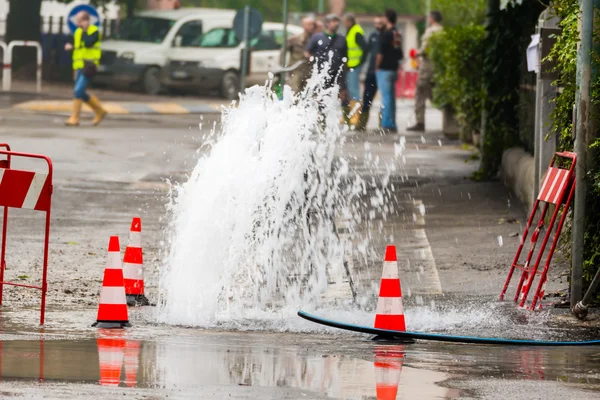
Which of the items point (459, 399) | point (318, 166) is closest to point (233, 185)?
point (318, 166)

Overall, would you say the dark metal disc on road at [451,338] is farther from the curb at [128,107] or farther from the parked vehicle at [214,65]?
the parked vehicle at [214,65]

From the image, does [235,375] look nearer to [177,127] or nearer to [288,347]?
[288,347]

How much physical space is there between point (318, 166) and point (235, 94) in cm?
2897

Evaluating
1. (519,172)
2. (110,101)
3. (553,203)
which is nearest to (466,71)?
(519,172)

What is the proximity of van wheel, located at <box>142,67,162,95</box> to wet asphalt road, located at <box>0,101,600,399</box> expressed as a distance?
2201 cm

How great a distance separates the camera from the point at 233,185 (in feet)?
32.8

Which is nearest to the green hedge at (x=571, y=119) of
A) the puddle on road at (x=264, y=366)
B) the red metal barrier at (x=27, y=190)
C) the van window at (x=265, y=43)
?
the puddle on road at (x=264, y=366)

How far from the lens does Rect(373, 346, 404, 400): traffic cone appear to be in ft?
23.0

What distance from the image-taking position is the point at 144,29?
3862cm

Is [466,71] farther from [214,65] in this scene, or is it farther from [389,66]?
[214,65]

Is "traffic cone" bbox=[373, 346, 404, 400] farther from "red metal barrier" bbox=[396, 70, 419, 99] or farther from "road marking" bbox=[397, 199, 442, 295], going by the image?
"red metal barrier" bbox=[396, 70, 419, 99]

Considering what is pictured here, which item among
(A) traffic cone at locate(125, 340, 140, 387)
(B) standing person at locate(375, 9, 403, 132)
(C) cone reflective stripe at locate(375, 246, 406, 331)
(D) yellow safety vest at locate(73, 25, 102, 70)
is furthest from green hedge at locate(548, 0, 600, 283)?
(B) standing person at locate(375, 9, 403, 132)

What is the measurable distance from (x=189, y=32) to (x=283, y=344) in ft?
100

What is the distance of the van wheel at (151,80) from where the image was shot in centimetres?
3850
